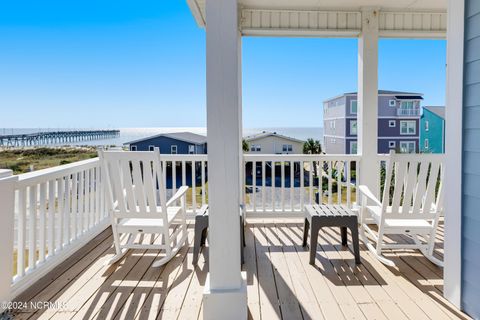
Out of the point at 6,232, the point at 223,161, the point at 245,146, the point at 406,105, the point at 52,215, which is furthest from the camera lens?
the point at 406,105

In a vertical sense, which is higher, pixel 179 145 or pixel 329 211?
pixel 179 145

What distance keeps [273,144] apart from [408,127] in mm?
2035

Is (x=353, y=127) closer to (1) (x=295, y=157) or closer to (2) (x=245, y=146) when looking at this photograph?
(1) (x=295, y=157)

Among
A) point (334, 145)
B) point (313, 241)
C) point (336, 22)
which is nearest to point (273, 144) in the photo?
point (334, 145)

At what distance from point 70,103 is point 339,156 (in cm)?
1212

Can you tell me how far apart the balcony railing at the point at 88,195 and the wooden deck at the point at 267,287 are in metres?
0.19

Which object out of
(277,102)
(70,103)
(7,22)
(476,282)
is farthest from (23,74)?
(476,282)

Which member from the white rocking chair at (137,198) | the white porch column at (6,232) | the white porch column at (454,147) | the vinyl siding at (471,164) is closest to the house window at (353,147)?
the white porch column at (454,147)

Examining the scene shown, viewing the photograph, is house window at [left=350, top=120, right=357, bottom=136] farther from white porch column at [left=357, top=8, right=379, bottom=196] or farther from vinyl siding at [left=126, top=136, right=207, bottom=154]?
vinyl siding at [left=126, top=136, right=207, bottom=154]

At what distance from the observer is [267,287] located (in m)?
2.46

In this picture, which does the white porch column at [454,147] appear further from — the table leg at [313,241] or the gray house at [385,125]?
the gray house at [385,125]

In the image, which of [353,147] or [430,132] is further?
[353,147]

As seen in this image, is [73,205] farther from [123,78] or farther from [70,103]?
[123,78]

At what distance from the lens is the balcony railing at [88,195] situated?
2.41 meters
